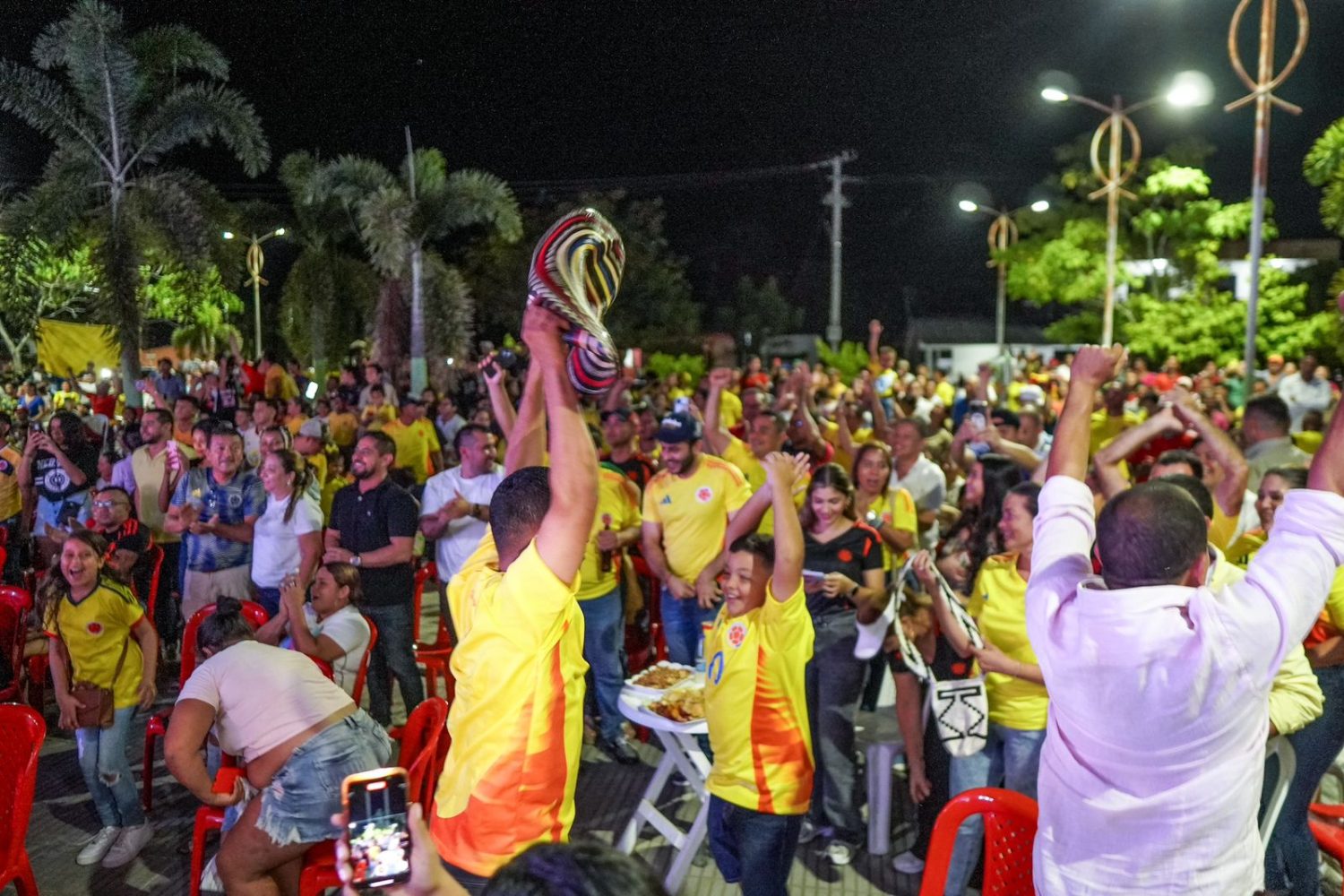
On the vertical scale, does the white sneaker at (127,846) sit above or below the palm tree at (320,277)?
below

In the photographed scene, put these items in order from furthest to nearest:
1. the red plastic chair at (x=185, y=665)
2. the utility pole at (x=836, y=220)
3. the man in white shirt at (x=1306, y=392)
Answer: the utility pole at (x=836, y=220) → the man in white shirt at (x=1306, y=392) → the red plastic chair at (x=185, y=665)

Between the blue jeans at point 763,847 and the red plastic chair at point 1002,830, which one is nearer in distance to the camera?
the red plastic chair at point 1002,830

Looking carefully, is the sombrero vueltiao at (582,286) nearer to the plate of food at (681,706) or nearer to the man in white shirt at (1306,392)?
the plate of food at (681,706)

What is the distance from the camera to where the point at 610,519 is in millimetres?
6430

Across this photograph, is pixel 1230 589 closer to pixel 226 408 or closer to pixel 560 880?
pixel 560 880

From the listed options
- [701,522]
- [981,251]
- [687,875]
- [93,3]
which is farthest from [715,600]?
[981,251]

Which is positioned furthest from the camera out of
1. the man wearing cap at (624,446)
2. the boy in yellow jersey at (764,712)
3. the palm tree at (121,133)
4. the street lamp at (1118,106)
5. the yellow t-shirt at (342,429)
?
the palm tree at (121,133)

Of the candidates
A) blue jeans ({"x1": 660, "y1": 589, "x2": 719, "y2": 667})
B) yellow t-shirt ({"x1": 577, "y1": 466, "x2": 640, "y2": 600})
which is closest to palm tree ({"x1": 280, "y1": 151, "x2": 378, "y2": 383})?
yellow t-shirt ({"x1": 577, "y1": 466, "x2": 640, "y2": 600})

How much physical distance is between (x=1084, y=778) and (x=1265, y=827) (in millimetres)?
1619

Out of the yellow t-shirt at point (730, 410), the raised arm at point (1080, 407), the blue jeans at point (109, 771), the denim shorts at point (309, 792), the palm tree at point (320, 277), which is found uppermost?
the palm tree at point (320, 277)

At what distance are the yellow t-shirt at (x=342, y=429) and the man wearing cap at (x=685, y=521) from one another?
6.24 m

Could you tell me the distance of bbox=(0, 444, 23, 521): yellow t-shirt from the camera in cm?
801

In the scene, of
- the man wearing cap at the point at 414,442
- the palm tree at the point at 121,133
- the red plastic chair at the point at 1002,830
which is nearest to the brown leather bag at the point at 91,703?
the red plastic chair at the point at 1002,830

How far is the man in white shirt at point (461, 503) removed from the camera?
6.25 m
